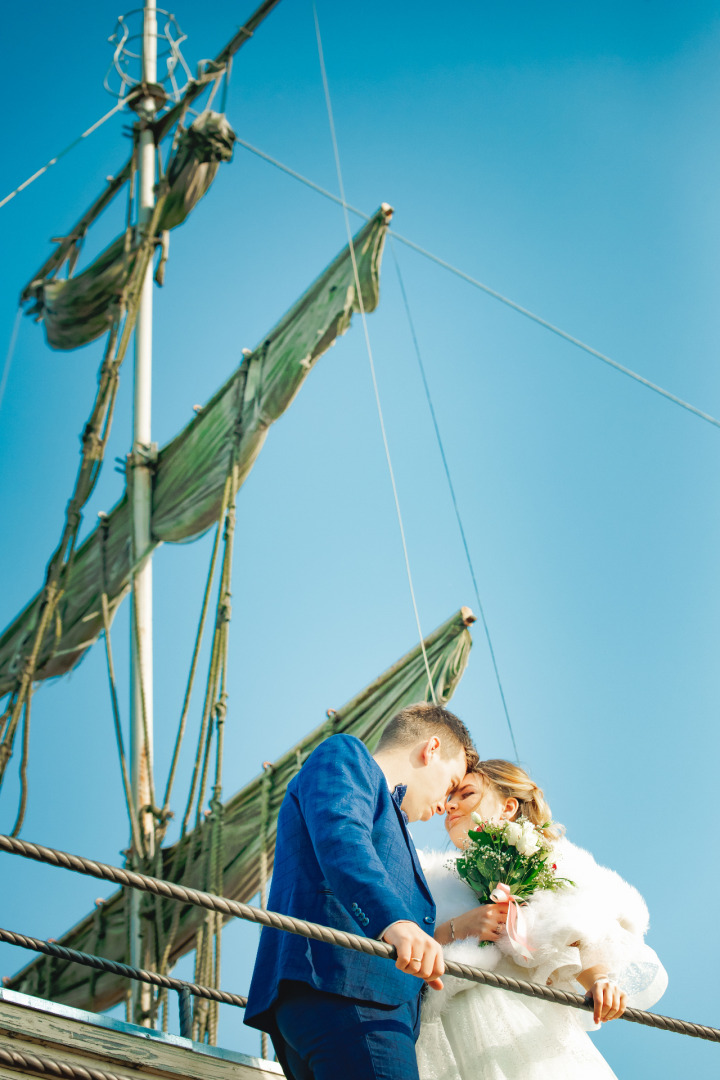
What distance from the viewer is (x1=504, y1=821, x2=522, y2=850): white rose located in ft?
7.94

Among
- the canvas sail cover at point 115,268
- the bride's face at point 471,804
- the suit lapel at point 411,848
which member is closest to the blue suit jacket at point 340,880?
the suit lapel at point 411,848

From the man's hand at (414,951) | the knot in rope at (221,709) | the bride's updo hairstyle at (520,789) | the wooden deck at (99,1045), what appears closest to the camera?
the man's hand at (414,951)

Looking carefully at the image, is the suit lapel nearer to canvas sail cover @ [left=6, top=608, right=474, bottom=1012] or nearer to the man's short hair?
the man's short hair

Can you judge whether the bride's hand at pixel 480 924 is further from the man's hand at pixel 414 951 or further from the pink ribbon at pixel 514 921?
the man's hand at pixel 414 951

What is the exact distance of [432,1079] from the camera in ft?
7.15

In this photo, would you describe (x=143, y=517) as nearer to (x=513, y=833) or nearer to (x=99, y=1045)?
(x=513, y=833)

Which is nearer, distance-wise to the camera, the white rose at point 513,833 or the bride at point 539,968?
the bride at point 539,968

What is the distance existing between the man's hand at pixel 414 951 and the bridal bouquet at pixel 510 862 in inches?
26.7

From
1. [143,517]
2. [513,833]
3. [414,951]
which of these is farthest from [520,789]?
[143,517]

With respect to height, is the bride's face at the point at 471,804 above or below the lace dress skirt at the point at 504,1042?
above

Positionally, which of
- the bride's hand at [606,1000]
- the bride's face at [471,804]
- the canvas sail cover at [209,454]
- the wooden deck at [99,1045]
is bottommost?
the wooden deck at [99,1045]

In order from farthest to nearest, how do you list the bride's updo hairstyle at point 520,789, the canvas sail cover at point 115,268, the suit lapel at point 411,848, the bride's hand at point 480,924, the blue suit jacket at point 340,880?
the canvas sail cover at point 115,268, the bride's updo hairstyle at point 520,789, the bride's hand at point 480,924, the suit lapel at point 411,848, the blue suit jacket at point 340,880

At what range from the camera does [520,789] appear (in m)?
2.68

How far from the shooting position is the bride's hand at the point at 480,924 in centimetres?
236
